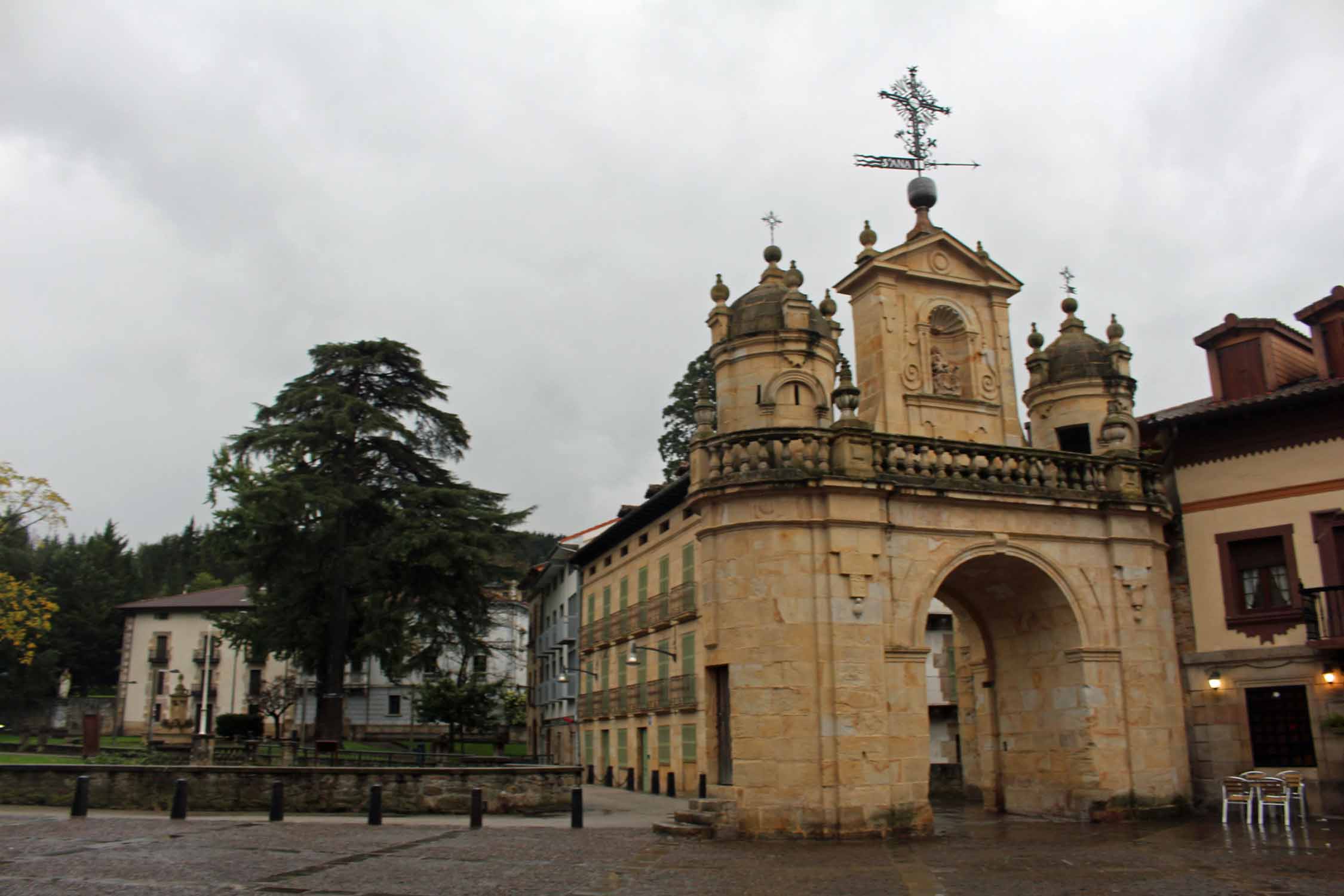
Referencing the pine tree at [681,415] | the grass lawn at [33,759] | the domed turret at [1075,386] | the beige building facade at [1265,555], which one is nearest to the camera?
the beige building facade at [1265,555]

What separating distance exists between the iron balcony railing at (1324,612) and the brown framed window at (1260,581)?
32 centimetres

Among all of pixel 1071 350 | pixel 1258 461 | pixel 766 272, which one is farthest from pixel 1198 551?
pixel 766 272

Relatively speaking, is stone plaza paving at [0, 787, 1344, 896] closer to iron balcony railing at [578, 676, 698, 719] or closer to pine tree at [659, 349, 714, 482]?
iron balcony railing at [578, 676, 698, 719]

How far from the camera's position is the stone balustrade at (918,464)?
17328mm

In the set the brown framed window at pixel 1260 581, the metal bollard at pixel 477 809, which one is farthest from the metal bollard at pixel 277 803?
the brown framed window at pixel 1260 581

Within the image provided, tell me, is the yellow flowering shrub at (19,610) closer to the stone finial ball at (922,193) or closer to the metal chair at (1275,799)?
the stone finial ball at (922,193)

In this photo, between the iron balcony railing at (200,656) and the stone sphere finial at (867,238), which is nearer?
the stone sphere finial at (867,238)

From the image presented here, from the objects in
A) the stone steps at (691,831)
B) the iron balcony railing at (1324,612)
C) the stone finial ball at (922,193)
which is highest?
the stone finial ball at (922,193)

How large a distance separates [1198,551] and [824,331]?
8488 millimetres

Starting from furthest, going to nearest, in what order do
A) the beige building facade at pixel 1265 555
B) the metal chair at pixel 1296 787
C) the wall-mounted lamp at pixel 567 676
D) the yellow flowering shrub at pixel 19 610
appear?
the wall-mounted lamp at pixel 567 676 < the yellow flowering shrub at pixel 19 610 < the beige building facade at pixel 1265 555 < the metal chair at pixel 1296 787

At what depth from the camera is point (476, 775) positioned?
21234 millimetres

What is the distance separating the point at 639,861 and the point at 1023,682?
9.19 metres

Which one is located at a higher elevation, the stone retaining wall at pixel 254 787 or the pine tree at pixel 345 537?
the pine tree at pixel 345 537

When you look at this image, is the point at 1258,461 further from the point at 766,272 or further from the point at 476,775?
the point at 476,775
